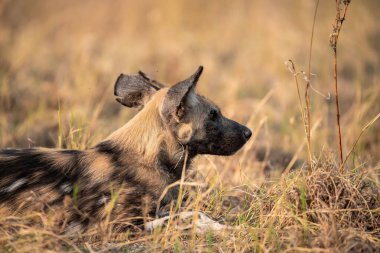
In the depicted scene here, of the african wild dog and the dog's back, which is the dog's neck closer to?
the african wild dog

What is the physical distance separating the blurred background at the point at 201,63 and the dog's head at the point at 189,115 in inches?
10.1

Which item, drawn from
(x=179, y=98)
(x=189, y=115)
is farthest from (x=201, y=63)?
(x=179, y=98)

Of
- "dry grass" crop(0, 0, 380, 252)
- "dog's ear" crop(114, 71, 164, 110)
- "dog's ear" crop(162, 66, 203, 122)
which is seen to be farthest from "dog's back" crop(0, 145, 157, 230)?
"dog's ear" crop(114, 71, 164, 110)

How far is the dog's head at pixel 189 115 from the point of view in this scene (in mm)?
3553

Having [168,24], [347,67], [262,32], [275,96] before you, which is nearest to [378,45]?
[347,67]

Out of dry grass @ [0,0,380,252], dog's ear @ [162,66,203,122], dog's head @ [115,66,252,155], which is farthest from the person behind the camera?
dog's head @ [115,66,252,155]

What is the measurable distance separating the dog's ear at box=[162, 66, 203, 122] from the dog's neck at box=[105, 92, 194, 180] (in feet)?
0.36

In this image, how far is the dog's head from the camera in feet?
11.7

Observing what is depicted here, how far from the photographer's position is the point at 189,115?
3.74 meters

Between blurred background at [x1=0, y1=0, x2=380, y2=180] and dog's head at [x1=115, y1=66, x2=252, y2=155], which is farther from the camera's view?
blurred background at [x1=0, y1=0, x2=380, y2=180]

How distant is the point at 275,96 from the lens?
30.7 ft

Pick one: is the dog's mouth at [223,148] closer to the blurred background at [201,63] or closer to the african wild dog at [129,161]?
the african wild dog at [129,161]

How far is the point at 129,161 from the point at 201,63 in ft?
26.5

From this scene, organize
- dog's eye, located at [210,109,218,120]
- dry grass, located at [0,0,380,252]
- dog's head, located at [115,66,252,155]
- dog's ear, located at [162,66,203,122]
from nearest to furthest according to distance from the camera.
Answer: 1. dry grass, located at [0,0,380,252]
2. dog's ear, located at [162,66,203,122]
3. dog's head, located at [115,66,252,155]
4. dog's eye, located at [210,109,218,120]
